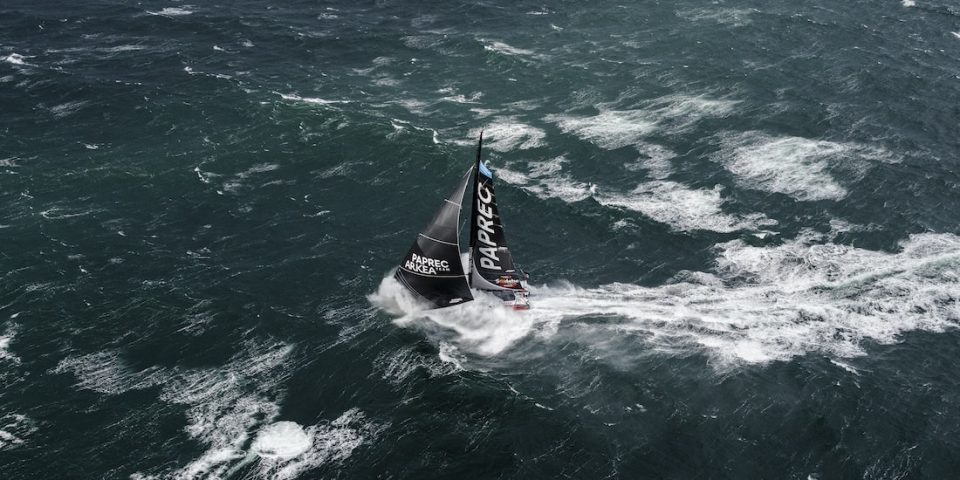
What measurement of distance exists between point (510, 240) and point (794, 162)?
1533 inches

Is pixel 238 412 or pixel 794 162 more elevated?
pixel 794 162

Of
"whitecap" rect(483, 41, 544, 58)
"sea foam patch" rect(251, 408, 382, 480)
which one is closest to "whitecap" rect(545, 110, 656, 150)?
"whitecap" rect(483, 41, 544, 58)

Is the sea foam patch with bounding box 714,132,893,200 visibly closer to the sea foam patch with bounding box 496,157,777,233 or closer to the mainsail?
the sea foam patch with bounding box 496,157,777,233

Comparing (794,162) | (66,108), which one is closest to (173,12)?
(66,108)

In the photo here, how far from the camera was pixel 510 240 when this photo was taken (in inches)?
3366

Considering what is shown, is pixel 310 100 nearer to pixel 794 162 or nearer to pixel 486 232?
pixel 486 232

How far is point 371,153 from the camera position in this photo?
101m

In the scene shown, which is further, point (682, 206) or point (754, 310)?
point (682, 206)

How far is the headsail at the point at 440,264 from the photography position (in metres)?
71.9

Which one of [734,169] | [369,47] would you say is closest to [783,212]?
[734,169]

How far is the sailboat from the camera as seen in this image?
236 ft

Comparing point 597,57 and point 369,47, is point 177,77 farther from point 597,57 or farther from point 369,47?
point 597,57

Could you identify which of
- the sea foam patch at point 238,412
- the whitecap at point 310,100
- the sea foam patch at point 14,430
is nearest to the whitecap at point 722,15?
the whitecap at point 310,100

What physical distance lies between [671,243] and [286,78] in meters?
65.9
